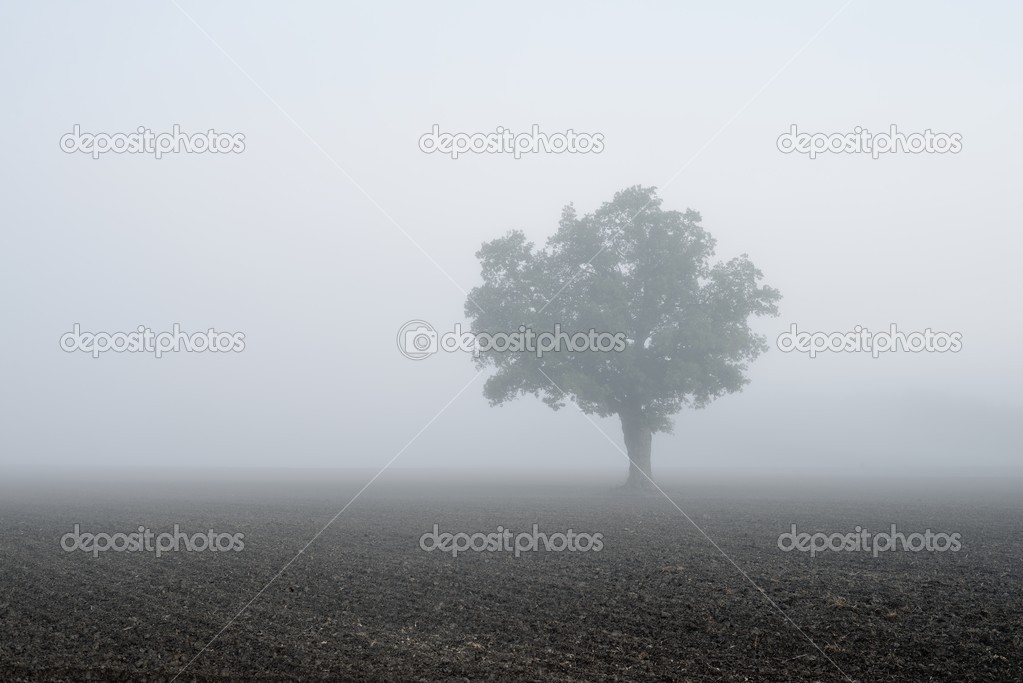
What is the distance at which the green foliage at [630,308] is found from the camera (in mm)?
56312

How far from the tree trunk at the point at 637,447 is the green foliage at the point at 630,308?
0.36 meters

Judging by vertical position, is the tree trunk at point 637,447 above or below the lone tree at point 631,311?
below

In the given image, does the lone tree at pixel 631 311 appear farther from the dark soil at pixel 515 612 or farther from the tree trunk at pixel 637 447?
the dark soil at pixel 515 612

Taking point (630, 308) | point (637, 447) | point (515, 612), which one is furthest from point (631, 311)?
point (515, 612)

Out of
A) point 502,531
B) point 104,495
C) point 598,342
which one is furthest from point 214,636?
point 104,495

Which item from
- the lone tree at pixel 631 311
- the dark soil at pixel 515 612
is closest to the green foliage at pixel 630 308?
the lone tree at pixel 631 311

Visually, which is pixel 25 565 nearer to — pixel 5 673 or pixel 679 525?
pixel 5 673

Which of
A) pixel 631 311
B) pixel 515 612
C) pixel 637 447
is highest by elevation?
pixel 631 311

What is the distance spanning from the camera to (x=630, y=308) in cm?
5784

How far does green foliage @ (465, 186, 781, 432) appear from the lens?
185 feet

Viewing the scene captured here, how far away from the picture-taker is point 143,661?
1496 cm

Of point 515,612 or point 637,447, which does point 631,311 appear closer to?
point 637,447

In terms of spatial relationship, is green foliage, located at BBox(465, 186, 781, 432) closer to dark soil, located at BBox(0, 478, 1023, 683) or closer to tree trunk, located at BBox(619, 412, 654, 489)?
tree trunk, located at BBox(619, 412, 654, 489)

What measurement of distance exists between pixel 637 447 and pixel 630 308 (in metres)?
10.0
